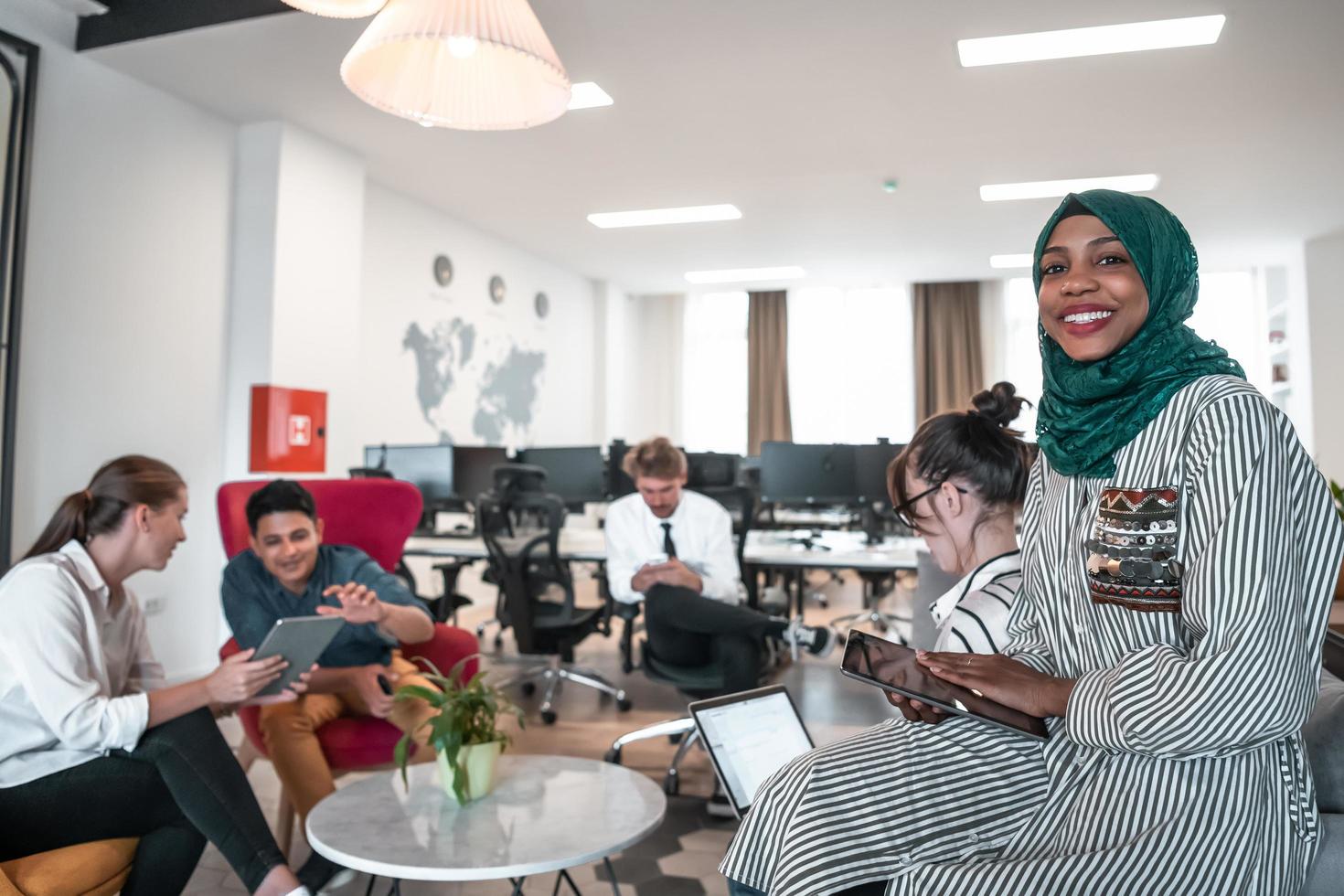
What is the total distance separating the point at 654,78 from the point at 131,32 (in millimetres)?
2403

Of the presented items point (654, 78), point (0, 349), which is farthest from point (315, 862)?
point (654, 78)

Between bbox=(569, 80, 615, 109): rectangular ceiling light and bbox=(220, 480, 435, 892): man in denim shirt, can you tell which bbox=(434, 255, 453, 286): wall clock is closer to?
bbox=(569, 80, 615, 109): rectangular ceiling light

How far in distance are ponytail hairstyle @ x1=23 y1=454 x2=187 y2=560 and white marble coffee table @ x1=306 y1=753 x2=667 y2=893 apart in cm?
81

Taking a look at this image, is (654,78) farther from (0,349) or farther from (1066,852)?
(1066,852)

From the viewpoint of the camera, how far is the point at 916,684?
1.19 metres

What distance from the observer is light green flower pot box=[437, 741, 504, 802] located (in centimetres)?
194

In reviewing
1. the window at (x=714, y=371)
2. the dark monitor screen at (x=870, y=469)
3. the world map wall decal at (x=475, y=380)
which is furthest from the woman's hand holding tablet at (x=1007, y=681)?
the window at (x=714, y=371)

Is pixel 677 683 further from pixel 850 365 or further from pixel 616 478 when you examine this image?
pixel 850 365

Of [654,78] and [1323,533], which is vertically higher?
[654,78]

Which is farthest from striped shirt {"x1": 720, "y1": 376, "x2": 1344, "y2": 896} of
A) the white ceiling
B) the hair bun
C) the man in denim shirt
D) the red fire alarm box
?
the red fire alarm box

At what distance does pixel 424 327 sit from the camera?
7.04 m

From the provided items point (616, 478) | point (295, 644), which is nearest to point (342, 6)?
point (295, 644)

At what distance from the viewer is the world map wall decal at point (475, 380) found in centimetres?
708

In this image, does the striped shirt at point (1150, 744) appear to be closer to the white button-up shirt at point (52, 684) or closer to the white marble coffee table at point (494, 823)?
the white marble coffee table at point (494, 823)
